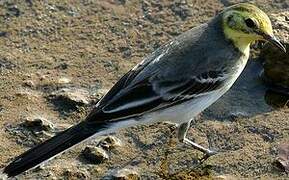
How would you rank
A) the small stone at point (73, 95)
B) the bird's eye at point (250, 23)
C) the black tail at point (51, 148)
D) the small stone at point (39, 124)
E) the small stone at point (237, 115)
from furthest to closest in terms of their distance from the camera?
the small stone at point (73, 95) < the small stone at point (237, 115) < the small stone at point (39, 124) < the bird's eye at point (250, 23) < the black tail at point (51, 148)

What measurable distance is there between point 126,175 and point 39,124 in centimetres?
111

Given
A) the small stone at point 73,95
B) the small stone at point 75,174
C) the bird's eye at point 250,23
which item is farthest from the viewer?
the small stone at point 73,95

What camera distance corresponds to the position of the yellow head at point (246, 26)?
776 centimetres

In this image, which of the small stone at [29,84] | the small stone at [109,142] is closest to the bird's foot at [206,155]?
the small stone at [109,142]

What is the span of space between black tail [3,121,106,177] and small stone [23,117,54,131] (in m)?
0.96

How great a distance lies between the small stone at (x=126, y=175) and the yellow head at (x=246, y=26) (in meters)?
1.56

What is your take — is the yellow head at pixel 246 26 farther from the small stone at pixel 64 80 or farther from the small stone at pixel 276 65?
the small stone at pixel 64 80

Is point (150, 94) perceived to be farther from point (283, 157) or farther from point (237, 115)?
point (283, 157)

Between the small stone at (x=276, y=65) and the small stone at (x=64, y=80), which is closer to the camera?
the small stone at (x=276, y=65)

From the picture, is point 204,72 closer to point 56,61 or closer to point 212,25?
point 212,25

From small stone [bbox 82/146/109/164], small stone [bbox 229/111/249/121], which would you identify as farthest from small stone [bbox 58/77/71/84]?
small stone [bbox 229/111/249/121]

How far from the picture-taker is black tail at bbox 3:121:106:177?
274 inches

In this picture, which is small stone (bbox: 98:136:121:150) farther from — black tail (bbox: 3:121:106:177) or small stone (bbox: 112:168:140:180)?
black tail (bbox: 3:121:106:177)

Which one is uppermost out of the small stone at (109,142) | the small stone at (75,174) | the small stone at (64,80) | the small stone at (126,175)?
the small stone at (64,80)
